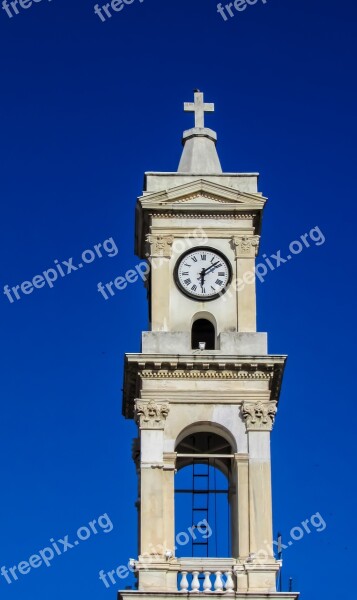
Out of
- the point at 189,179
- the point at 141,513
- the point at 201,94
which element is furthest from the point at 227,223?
the point at 141,513

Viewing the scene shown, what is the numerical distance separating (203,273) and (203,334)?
1.75 meters

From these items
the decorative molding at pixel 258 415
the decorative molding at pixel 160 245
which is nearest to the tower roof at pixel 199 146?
the decorative molding at pixel 160 245

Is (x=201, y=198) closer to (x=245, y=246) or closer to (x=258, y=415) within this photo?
(x=245, y=246)

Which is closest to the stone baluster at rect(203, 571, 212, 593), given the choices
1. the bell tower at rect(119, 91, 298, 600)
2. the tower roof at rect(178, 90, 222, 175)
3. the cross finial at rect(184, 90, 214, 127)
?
the bell tower at rect(119, 91, 298, 600)

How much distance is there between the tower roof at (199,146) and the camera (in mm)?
54812

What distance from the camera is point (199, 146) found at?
55.4m

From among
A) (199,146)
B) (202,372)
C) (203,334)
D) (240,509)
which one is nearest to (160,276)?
(203,334)

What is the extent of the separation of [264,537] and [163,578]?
2909mm

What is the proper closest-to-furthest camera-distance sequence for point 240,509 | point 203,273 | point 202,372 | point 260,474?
1. point 240,509
2. point 260,474
3. point 202,372
4. point 203,273

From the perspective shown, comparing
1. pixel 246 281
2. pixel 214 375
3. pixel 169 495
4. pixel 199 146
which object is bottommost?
pixel 169 495

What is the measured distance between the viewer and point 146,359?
166ft

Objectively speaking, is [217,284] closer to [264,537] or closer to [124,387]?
[124,387]

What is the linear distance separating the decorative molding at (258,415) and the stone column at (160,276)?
3.39 m

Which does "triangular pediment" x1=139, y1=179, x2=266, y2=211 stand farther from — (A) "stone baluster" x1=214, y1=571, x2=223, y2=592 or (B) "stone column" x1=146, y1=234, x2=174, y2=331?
(A) "stone baluster" x1=214, y1=571, x2=223, y2=592
